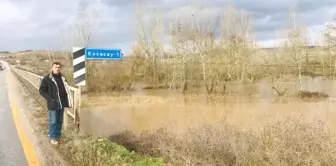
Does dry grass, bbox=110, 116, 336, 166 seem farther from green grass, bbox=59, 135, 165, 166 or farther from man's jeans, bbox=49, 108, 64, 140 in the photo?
man's jeans, bbox=49, 108, 64, 140

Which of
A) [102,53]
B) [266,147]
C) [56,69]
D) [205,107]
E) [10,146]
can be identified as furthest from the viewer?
[205,107]

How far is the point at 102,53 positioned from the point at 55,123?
7.15 ft

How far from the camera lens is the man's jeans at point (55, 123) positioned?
27.9 feet

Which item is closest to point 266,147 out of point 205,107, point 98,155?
point 98,155

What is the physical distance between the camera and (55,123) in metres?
8.59

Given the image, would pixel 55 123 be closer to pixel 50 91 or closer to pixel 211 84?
pixel 50 91

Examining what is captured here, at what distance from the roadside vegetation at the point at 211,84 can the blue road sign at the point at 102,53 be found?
2178 mm

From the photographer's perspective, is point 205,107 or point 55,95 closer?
point 55,95

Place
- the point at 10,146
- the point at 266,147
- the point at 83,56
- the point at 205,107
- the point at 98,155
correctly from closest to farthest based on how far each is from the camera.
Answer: the point at 266,147
the point at 98,155
the point at 10,146
the point at 83,56
the point at 205,107

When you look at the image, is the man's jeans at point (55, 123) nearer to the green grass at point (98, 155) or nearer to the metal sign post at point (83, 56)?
the green grass at point (98, 155)

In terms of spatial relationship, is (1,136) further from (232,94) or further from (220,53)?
(220,53)

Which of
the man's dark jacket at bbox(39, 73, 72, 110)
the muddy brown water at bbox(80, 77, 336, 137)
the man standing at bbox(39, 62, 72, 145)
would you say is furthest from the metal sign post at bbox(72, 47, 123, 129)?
the muddy brown water at bbox(80, 77, 336, 137)

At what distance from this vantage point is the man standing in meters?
8.52

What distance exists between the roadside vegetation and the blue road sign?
2.18 metres
